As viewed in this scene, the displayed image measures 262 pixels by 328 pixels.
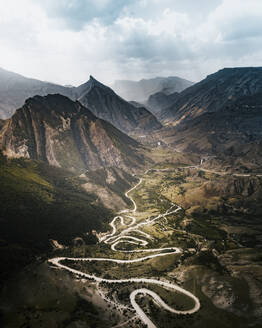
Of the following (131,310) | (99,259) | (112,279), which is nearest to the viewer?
(131,310)

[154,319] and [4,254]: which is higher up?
[4,254]

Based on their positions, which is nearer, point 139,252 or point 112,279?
point 112,279

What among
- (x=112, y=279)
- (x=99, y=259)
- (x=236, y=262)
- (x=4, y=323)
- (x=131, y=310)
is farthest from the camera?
(x=99, y=259)

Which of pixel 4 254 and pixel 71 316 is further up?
pixel 4 254

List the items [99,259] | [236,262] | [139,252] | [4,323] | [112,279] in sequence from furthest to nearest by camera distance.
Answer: [139,252]
[99,259]
[236,262]
[112,279]
[4,323]

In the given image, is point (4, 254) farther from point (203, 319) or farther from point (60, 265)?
point (203, 319)

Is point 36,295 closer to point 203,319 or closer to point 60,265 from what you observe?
point 60,265

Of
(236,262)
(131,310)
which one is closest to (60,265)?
(131,310)

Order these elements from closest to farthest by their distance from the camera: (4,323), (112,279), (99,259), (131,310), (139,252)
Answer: (4,323) → (131,310) → (112,279) → (99,259) → (139,252)

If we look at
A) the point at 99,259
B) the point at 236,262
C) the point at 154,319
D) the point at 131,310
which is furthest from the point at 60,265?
the point at 236,262
